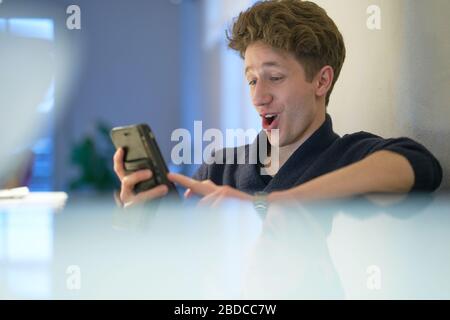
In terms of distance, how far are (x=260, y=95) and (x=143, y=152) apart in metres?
0.16

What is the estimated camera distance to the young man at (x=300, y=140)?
2.50ft

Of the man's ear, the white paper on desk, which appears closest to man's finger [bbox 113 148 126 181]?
the white paper on desk

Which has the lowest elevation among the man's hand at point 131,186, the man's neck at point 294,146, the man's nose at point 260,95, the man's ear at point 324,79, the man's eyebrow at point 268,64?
the man's hand at point 131,186

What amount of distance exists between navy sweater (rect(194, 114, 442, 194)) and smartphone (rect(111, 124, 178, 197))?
6cm

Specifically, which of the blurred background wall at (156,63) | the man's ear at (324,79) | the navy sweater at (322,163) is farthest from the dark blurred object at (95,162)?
the man's ear at (324,79)

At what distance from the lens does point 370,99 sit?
885 millimetres

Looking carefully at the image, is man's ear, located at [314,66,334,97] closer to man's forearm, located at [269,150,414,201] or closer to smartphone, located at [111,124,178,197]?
man's forearm, located at [269,150,414,201]

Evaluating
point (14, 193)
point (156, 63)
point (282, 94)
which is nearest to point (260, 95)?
point (282, 94)

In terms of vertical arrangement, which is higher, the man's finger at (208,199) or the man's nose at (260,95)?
the man's nose at (260,95)

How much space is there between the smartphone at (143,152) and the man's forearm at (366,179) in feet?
0.45

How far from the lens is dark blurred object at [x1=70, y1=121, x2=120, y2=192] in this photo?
773mm

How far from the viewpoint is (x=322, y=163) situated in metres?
0.81

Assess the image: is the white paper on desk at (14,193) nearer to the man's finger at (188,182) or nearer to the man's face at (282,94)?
the man's finger at (188,182)
